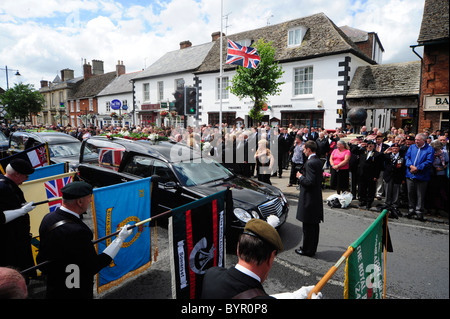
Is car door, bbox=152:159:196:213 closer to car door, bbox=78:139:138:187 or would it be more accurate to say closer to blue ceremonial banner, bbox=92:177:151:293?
car door, bbox=78:139:138:187

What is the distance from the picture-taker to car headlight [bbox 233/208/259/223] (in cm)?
473

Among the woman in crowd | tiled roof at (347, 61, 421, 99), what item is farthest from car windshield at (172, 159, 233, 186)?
tiled roof at (347, 61, 421, 99)

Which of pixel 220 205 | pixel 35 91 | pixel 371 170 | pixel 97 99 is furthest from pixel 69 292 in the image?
pixel 35 91

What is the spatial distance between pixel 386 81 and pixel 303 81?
5.17 metres

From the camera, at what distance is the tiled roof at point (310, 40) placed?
18112mm

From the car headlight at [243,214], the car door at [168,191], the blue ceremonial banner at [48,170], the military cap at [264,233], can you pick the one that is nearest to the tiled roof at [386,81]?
the car headlight at [243,214]

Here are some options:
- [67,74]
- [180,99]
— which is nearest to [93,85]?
[67,74]

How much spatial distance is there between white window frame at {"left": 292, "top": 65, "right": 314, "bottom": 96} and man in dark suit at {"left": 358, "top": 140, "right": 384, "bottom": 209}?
12386 millimetres

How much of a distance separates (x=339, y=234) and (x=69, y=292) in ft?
16.6

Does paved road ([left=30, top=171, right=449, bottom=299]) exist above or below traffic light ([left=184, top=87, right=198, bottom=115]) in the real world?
below

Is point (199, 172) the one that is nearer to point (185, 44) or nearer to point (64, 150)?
point (64, 150)

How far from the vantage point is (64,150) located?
951 cm

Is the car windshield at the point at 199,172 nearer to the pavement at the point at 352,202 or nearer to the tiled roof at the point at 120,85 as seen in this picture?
the pavement at the point at 352,202
